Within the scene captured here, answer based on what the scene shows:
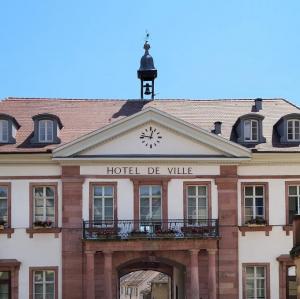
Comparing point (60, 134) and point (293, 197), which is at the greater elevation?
point (60, 134)

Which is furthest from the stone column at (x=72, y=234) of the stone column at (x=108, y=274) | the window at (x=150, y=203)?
the window at (x=150, y=203)

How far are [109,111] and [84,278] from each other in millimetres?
→ 9556

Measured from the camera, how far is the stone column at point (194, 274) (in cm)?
4812

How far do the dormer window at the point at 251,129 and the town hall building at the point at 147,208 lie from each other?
85 centimetres

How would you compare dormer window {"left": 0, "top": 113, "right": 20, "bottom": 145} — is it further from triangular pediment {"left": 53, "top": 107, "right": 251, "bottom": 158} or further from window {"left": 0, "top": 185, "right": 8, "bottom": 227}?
triangular pediment {"left": 53, "top": 107, "right": 251, "bottom": 158}

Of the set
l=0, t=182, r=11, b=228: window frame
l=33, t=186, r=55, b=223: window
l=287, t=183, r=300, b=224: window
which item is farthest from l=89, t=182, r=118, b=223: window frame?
l=287, t=183, r=300, b=224: window

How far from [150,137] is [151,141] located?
0.65ft

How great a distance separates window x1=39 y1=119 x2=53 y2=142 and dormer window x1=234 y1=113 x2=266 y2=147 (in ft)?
28.7

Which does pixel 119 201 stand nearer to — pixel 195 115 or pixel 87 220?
pixel 87 220

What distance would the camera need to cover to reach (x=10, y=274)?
48.7m

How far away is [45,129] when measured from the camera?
50.7m

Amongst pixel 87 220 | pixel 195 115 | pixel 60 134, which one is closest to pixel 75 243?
pixel 87 220

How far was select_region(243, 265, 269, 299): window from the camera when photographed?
4925 centimetres

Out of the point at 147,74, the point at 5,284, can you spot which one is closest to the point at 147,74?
the point at 147,74
